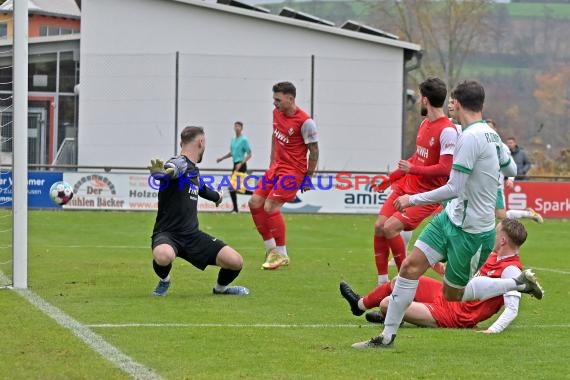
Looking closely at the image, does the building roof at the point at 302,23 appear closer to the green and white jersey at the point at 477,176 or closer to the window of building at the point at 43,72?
the window of building at the point at 43,72

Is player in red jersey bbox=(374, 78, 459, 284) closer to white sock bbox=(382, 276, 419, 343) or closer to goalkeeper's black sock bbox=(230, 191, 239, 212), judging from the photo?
white sock bbox=(382, 276, 419, 343)

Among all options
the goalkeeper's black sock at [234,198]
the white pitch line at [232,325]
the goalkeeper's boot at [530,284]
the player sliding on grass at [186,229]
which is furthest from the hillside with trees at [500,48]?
the goalkeeper's boot at [530,284]

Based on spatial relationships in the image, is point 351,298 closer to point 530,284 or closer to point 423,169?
point 423,169

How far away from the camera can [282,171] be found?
47.3 feet

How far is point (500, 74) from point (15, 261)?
59533 mm

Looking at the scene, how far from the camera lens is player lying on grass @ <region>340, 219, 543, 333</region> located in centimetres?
909

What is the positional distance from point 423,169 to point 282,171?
4704mm

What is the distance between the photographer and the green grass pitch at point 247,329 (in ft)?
24.0

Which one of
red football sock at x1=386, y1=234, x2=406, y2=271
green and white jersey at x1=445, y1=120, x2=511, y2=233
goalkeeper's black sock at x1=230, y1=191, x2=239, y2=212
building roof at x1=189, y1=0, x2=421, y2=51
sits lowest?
goalkeeper's black sock at x1=230, y1=191, x2=239, y2=212

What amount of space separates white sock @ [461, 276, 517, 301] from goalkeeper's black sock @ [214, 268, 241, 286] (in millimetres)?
3035

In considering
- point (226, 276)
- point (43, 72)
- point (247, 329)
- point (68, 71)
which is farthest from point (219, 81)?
point (247, 329)

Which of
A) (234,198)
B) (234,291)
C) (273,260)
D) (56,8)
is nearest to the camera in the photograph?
(234,291)

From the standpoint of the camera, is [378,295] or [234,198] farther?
[234,198]

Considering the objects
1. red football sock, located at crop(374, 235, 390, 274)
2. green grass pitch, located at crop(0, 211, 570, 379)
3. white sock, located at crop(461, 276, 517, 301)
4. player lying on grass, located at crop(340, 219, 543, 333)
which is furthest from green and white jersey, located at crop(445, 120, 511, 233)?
red football sock, located at crop(374, 235, 390, 274)
